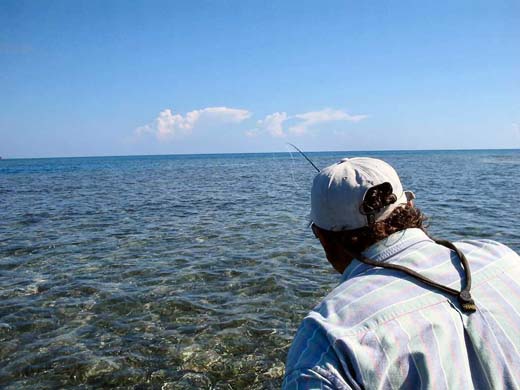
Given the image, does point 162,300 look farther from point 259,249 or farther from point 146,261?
point 259,249

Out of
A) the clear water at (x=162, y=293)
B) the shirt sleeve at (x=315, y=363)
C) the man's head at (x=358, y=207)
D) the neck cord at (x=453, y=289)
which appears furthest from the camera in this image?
the clear water at (x=162, y=293)

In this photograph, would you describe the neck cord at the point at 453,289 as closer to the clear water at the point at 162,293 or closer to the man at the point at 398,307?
the man at the point at 398,307

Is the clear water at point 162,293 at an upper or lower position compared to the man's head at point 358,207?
lower

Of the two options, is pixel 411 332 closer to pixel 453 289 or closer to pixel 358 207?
pixel 453 289

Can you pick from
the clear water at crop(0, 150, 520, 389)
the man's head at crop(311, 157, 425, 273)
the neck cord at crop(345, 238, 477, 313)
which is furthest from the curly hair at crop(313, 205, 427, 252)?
the clear water at crop(0, 150, 520, 389)

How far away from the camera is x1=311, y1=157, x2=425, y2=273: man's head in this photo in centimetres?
203

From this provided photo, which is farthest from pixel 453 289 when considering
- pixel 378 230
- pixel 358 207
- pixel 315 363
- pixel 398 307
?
pixel 315 363

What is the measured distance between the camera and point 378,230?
200 centimetres

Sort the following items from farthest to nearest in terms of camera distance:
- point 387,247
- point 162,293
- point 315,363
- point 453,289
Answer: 1. point 162,293
2. point 387,247
3. point 453,289
4. point 315,363

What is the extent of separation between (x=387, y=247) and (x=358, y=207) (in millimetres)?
231

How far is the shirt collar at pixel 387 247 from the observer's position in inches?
75.3

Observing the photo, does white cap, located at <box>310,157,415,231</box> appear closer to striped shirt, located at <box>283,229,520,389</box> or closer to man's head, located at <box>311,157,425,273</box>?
man's head, located at <box>311,157,425,273</box>

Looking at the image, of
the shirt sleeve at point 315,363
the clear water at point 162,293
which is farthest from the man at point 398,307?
the clear water at point 162,293

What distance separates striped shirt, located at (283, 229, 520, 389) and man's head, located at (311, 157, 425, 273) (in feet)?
0.47
